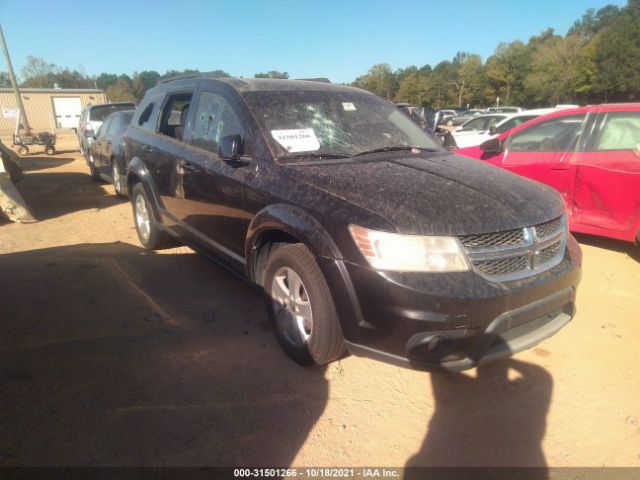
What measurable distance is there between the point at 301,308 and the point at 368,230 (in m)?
0.80

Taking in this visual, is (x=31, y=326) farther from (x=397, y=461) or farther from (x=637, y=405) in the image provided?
(x=637, y=405)

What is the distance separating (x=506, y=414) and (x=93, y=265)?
4136mm

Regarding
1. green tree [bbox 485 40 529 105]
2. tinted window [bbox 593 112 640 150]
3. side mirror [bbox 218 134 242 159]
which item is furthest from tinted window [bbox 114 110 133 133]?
green tree [bbox 485 40 529 105]

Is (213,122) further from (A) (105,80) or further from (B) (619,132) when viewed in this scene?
(A) (105,80)

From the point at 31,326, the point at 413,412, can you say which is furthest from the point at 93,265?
the point at 413,412

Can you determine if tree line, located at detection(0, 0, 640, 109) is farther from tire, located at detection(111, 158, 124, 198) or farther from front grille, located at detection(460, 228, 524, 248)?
front grille, located at detection(460, 228, 524, 248)

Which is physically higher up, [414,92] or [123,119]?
[414,92]

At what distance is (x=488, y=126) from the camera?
449 inches

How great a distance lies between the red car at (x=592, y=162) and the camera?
429cm

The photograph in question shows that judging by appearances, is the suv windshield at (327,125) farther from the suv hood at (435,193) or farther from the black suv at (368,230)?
the suv hood at (435,193)

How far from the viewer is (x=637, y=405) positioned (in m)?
2.48

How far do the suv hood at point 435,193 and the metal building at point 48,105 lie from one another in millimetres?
38444

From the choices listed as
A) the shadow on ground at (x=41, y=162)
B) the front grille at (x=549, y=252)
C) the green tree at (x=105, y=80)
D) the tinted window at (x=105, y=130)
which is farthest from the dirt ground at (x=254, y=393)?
the green tree at (x=105, y=80)

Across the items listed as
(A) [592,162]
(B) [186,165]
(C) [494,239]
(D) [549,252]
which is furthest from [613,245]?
(B) [186,165]
